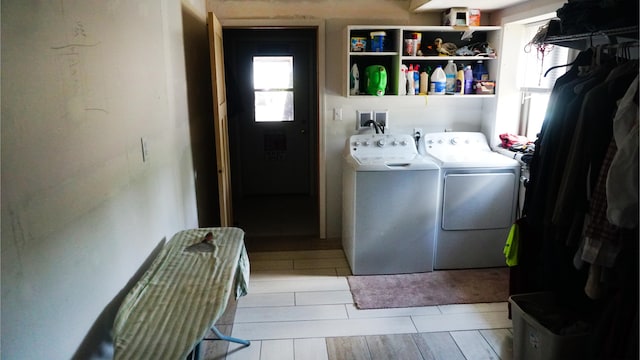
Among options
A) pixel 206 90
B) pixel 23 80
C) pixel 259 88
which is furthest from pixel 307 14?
pixel 23 80

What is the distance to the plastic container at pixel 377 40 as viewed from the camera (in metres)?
3.48

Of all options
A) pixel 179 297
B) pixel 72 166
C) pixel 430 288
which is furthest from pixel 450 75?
pixel 72 166

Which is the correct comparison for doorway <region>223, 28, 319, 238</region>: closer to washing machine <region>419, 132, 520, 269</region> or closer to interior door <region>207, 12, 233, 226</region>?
interior door <region>207, 12, 233, 226</region>

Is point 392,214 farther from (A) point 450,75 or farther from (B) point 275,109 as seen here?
(B) point 275,109

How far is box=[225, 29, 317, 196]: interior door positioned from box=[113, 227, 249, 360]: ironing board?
2.85 metres

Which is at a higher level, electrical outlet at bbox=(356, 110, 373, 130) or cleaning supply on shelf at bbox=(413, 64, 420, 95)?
cleaning supply on shelf at bbox=(413, 64, 420, 95)

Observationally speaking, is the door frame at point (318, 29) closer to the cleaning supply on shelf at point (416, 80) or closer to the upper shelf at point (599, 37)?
the cleaning supply on shelf at point (416, 80)

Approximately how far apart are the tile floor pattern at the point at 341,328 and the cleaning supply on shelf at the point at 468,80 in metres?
1.73

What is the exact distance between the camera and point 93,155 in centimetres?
150

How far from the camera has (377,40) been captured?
350 centimetres

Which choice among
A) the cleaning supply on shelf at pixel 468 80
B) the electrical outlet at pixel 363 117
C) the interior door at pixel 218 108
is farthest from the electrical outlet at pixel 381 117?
the interior door at pixel 218 108

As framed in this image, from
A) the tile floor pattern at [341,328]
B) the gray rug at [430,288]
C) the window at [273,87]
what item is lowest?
the tile floor pattern at [341,328]

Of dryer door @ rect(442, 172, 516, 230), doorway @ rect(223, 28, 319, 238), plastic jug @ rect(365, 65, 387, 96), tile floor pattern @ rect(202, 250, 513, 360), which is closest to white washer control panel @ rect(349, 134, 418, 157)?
plastic jug @ rect(365, 65, 387, 96)

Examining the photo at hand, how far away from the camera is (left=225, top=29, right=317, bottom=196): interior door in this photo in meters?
5.04
